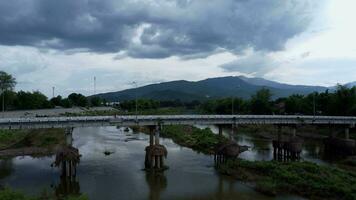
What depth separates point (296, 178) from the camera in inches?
2030

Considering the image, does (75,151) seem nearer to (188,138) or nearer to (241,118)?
(241,118)

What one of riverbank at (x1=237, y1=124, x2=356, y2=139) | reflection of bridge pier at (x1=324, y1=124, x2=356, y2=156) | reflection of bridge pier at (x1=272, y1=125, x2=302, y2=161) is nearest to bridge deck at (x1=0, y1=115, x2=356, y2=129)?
reflection of bridge pier at (x1=324, y1=124, x2=356, y2=156)

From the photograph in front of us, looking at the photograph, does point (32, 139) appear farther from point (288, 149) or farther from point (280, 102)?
point (280, 102)

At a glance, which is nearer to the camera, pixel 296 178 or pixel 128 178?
pixel 296 178

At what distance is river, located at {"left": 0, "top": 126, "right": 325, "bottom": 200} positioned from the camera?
1896 inches

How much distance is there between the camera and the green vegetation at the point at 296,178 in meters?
46.5

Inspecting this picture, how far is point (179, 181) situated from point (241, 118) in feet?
91.5

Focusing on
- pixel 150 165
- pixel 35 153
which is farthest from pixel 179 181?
pixel 35 153

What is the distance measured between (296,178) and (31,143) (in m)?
59.4

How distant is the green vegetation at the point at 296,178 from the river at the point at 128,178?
2302 millimetres

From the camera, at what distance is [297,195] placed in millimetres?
47344

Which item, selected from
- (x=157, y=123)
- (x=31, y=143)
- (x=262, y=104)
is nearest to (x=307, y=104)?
(x=262, y=104)

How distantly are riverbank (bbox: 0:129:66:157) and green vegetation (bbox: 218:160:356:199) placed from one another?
113 feet

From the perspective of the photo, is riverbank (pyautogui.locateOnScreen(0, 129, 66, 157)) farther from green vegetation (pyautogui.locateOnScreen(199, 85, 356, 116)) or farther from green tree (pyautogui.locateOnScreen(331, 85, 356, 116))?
green tree (pyautogui.locateOnScreen(331, 85, 356, 116))
